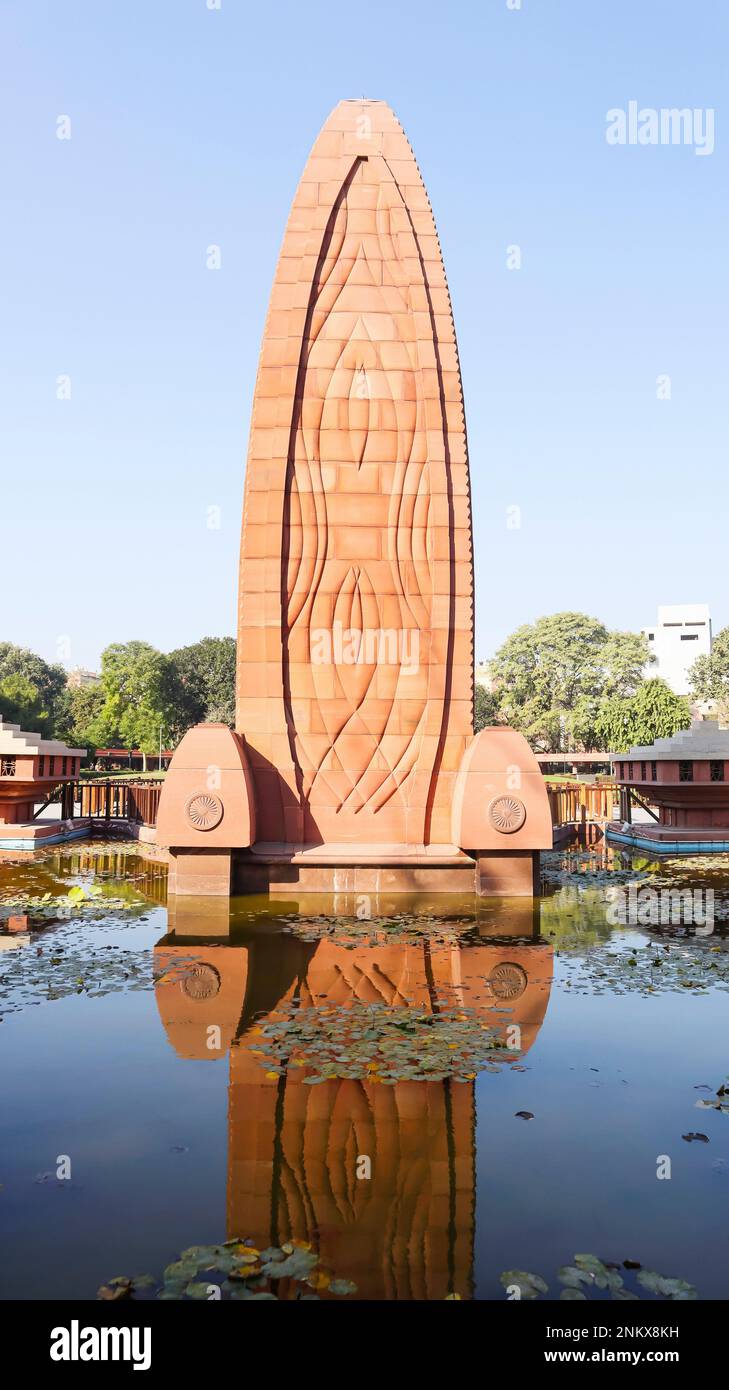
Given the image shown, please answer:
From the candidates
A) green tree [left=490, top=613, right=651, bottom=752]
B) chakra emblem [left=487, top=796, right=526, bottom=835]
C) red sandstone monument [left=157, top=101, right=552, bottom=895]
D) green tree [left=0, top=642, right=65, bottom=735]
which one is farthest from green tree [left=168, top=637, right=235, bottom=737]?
chakra emblem [left=487, top=796, right=526, bottom=835]

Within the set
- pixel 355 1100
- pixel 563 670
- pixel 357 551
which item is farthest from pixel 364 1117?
pixel 563 670

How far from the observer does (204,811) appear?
14.2m

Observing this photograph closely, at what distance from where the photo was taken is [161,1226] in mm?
4598

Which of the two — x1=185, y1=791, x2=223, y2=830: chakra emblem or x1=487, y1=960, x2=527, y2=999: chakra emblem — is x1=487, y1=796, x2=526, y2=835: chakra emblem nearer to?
x1=487, y1=960, x2=527, y2=999: chakra emblem

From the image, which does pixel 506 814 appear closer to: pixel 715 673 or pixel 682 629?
pixel 715 673

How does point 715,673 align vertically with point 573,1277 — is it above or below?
above

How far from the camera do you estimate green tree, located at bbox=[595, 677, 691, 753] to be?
49969 mm

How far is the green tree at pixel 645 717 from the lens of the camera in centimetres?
4997

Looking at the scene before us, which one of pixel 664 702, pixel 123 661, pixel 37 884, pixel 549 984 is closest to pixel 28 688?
pixel 123 661

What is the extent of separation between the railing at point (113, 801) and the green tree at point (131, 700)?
116 feet

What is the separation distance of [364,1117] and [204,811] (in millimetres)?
8693

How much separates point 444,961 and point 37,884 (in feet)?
29.8

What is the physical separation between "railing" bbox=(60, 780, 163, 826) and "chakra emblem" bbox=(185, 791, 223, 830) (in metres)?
11.5

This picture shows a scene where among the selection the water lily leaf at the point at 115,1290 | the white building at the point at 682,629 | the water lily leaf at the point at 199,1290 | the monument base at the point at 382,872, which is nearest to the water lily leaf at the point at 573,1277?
the water lily leaf at the point at 199,1290
